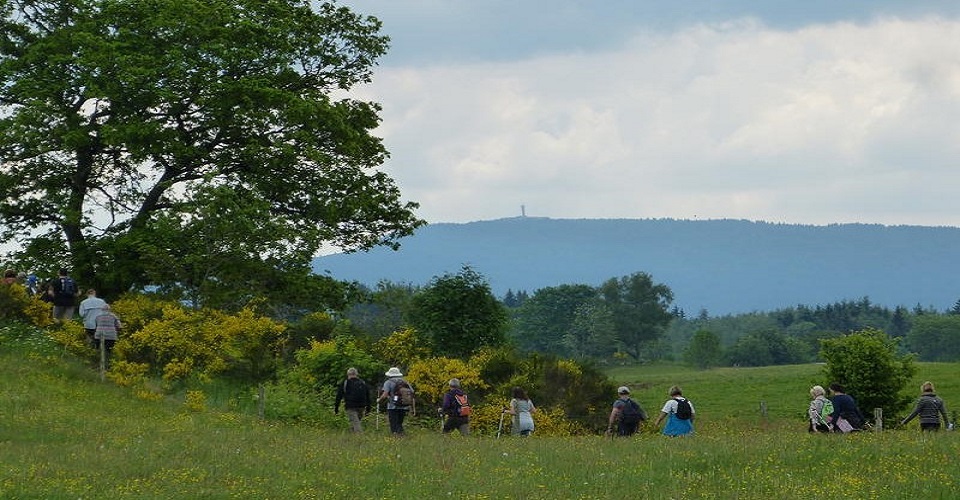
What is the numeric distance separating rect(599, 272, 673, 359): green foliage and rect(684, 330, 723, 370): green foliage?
14756 mm

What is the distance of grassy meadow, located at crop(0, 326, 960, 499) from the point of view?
18516 mm

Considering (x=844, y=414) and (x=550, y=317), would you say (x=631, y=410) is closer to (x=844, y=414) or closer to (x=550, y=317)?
(x=844, y=414)

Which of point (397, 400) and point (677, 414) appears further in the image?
point (397, 400)

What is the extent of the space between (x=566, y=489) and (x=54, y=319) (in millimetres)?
24763

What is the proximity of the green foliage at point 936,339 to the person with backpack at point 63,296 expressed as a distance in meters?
171

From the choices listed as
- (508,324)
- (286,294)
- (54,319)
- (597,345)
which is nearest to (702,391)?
(508,324)

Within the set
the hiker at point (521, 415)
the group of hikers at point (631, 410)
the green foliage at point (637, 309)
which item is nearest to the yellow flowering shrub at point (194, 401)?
the group of hikers at point (631, 410)

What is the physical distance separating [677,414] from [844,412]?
377 cm

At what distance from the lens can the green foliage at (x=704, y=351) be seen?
15700 cm

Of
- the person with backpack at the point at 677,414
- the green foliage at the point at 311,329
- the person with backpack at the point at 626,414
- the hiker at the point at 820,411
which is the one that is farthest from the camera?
the green foliage at the point at 311,329

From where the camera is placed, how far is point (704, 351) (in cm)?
15800

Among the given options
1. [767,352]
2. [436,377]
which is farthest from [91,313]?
[767,352]

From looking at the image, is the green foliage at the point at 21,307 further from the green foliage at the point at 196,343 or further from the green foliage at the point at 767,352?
the green foliage at the point at 767,352

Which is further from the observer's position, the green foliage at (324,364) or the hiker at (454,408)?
the green foliage at (324,364)
